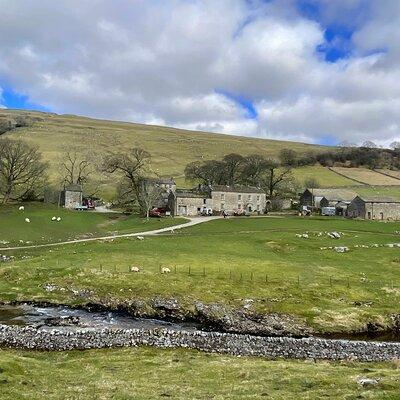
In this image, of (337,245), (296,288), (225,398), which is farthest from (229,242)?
(225,398)

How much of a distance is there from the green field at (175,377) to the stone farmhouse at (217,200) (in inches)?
3692

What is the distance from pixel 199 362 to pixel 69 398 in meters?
10.4

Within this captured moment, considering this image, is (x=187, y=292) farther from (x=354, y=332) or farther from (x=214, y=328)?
(x=354, y=332)

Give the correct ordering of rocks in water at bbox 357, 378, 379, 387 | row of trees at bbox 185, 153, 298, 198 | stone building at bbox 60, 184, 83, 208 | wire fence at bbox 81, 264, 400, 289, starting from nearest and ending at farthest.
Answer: rocks in water at bbox 357, 378, 379, 387 < wire fence at bbox 81, 264, 400, 289 < stone building at bbox 60, 184, 83, 208 < row of trees at bbox 185, 153, 298, 198

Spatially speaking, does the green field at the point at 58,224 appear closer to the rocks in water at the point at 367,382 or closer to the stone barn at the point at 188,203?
the stone barn at the point at 188,203

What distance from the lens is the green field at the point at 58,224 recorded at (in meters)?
80.1

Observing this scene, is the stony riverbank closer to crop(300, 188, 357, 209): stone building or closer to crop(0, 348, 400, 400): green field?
crop(0, 348, 400, 400): green field

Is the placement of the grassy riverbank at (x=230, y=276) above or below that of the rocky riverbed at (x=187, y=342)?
above

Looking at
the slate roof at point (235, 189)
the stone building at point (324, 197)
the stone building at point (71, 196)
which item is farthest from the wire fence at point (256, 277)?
the stone building at point (324, 197)

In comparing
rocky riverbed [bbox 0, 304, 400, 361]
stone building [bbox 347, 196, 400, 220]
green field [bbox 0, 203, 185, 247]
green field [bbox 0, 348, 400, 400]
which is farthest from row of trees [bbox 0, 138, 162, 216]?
green field [bbox 0, 348, 400, 400]

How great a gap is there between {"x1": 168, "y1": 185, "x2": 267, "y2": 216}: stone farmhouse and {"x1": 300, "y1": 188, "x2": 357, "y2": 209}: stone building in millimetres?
19398

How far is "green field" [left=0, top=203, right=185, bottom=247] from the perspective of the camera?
80.1m

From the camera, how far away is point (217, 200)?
132250 millimetres

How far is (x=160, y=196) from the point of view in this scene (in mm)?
130375
